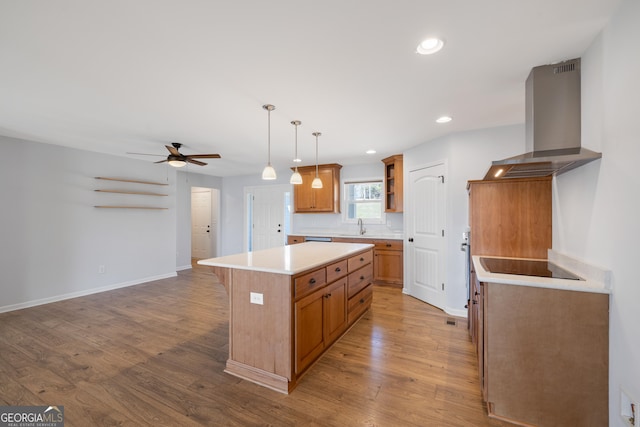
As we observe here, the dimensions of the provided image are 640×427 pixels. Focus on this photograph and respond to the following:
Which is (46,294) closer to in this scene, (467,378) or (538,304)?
(467,378)

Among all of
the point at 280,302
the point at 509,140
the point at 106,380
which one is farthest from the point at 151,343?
the point at 509,140

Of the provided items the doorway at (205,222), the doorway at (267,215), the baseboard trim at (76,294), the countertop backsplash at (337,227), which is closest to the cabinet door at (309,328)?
the countertop backsplash at (337,227)

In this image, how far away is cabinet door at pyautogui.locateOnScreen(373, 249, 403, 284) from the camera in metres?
4.64

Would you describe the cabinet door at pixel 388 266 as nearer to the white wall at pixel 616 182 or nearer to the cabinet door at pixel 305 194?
the cabinet door at pixel 305 194

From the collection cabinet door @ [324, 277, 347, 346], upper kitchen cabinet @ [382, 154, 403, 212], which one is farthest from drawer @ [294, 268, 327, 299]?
upper kitchen cabinet @ [382, 154, 403, 212]

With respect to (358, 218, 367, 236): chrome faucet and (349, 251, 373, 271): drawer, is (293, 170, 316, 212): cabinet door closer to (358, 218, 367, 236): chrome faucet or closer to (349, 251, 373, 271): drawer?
(358, 218, 367, 236): chrome faucet

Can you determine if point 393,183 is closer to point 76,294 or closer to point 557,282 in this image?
point 557,282

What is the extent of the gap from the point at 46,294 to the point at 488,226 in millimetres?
5950

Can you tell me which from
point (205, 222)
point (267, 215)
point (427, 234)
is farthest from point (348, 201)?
→ point (205, 222)

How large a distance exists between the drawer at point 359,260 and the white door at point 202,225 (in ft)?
18.1

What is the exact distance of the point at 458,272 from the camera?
3.41 metres

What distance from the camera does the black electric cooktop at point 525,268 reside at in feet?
5.98

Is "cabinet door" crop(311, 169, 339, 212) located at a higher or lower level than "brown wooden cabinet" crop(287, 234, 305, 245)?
higher

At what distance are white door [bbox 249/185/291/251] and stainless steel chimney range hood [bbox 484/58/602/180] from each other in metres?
4.93
